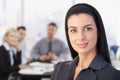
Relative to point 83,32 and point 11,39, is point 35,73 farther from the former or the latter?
point 83,32

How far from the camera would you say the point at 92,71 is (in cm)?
Answer: 107

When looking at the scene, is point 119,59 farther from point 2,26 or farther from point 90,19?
point 90,19

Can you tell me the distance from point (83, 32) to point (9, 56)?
274 centimetres

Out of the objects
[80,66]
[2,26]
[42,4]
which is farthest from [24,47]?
[80,66]

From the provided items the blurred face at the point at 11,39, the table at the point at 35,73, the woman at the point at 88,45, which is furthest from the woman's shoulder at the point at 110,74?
the blurred face at the point at 11,39

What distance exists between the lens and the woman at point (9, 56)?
3555 millimetres

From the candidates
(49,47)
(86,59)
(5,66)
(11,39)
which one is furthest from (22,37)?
(86,59)

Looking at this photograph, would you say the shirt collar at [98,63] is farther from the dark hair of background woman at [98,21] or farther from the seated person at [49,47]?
the seated person at [49,47]

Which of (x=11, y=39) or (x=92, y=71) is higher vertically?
(x=92, y=71)

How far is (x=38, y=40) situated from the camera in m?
4.89

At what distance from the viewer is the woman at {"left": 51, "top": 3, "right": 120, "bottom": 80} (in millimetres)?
1049

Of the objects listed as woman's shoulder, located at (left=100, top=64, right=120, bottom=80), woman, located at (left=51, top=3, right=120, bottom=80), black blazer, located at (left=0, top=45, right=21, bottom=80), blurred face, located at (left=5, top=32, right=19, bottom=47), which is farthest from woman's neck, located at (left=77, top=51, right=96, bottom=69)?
blurred face, located at (left=5, top=32, right=19, bottom=47)

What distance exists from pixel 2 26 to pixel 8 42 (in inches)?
44.2

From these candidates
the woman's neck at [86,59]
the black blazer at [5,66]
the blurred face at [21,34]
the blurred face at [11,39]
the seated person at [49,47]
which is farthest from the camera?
the seated person at [49,47]
